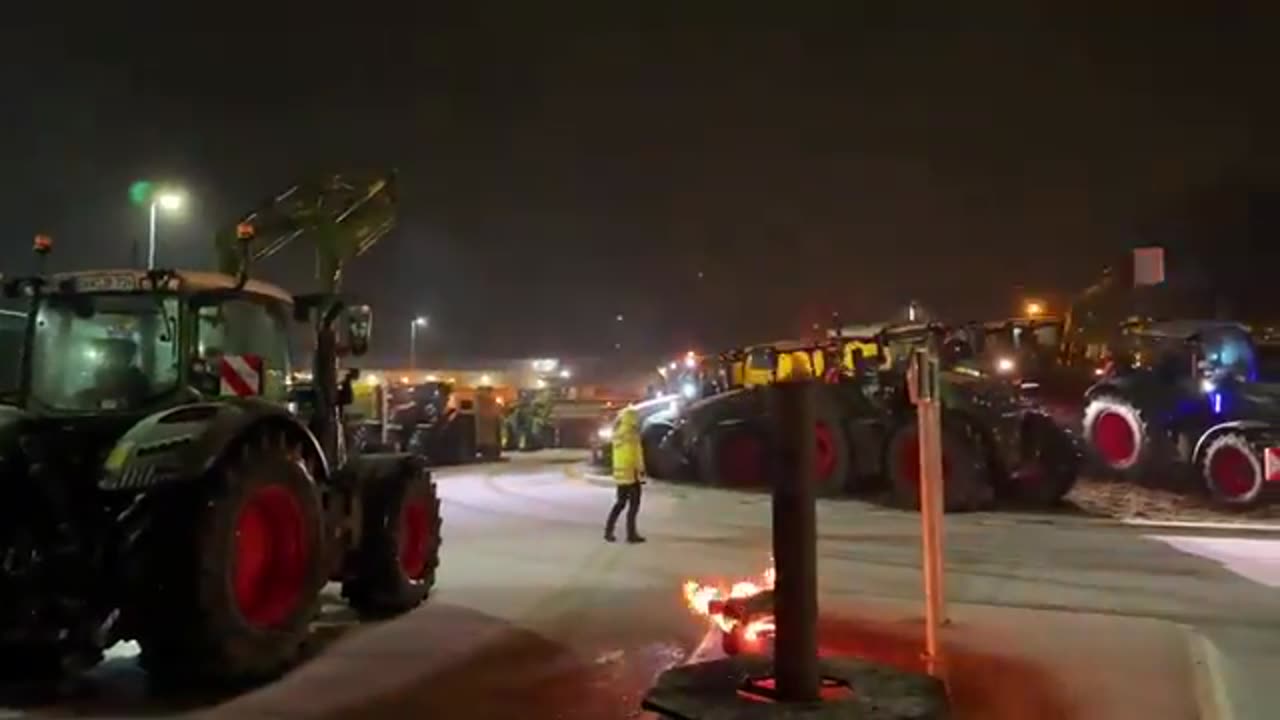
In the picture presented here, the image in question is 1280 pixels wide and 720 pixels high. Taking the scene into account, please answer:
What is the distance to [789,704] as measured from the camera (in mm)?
6961

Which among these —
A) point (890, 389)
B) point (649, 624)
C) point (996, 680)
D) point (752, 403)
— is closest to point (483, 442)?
point (752, 403)

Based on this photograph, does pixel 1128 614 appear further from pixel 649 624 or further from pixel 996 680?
pixel 649 624

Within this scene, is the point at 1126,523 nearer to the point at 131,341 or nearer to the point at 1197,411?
the point at 1197,411

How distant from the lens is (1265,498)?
1822 cm

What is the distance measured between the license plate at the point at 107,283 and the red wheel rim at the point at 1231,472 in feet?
50.0

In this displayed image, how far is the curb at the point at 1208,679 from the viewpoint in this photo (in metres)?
7.48

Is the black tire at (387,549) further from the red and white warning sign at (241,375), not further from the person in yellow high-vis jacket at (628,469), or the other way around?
the person in yellow high-vis jacket at (628,469)

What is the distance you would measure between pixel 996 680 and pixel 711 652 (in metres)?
1.93

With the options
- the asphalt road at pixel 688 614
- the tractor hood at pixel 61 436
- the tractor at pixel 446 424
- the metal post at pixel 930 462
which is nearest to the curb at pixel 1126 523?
the asphalt road at pixel 688 614

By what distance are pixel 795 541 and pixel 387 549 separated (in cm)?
475

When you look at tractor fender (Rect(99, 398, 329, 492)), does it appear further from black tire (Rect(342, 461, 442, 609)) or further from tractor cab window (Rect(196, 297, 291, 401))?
black tire (Rect(342, 461, 442, 609))

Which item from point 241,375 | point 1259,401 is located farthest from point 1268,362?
point 241,375

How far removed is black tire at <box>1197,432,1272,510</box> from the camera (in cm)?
1811

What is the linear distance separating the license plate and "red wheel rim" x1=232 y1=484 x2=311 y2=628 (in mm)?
1823
